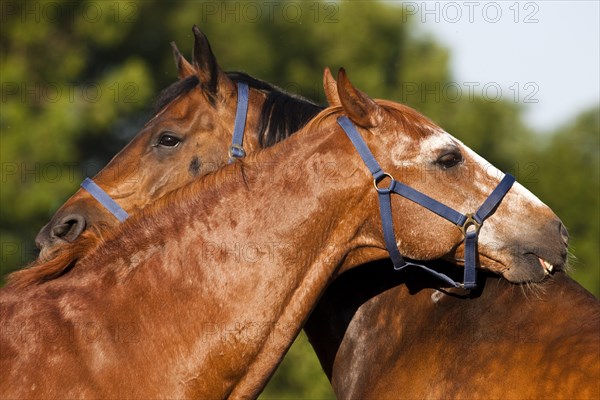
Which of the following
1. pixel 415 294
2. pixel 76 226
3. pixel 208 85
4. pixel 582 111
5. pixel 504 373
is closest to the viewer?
pixel 504 373

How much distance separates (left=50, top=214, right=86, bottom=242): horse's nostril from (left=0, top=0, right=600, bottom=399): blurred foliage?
8.52 m

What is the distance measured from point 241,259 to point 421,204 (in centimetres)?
93

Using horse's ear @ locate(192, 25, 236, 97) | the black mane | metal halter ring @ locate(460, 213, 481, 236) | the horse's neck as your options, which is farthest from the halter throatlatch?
horse's ear @ locate(192, 25, 236, 97)

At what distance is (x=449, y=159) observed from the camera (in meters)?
4.27

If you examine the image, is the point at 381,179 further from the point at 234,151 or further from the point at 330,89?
the point at 234,151

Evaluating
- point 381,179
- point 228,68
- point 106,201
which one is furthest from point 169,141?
point 228,68

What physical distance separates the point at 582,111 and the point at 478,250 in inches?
902

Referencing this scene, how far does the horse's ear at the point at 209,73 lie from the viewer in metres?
5.66

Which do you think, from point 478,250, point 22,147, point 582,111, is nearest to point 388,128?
point 478,250

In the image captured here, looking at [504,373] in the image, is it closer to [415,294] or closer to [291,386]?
[415,294]

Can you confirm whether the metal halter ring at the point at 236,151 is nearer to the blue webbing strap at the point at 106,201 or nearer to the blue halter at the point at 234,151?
the blue halter at the point at 234,151

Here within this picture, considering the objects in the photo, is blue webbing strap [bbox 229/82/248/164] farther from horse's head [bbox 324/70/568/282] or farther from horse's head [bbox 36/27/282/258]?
horse's head [bbox 324/70/568/282]

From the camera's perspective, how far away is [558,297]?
425 centimetres

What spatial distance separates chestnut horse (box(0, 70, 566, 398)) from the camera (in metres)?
3.87
